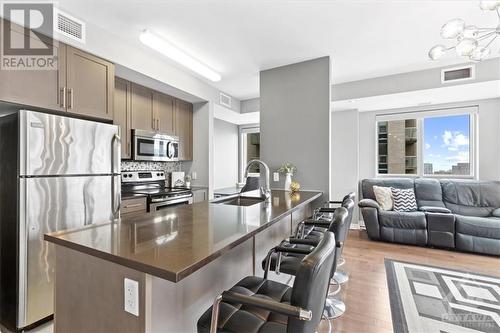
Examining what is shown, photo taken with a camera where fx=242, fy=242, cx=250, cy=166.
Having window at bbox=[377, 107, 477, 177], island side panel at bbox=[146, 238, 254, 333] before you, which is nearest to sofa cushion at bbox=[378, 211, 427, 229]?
window at bbox=[377, 107, 477, 177]

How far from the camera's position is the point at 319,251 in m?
0.92

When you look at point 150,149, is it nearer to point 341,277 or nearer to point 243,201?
point 243,201

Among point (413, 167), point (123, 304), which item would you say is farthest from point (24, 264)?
point (413, 167)

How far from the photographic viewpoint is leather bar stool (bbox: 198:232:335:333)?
854 millimetres

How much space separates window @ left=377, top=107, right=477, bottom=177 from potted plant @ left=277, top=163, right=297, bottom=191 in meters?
2.62

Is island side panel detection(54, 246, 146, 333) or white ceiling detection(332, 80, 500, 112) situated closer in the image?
island side panel detection(54, 246, 146, 333)

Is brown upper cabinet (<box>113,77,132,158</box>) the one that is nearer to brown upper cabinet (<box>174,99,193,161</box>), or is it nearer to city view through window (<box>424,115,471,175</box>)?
brown upper cabinet (<box>174,99,193,161</box>)

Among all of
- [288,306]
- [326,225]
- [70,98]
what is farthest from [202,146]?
[288,306]

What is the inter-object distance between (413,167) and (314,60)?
3.15 meters

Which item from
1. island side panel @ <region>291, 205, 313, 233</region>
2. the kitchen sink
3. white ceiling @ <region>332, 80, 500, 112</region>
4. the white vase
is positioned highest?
white ceiling @ <region>332, 80, 500, 112</region>

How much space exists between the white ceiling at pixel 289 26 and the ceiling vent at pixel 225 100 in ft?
3.60

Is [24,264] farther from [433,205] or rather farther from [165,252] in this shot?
[433,205]

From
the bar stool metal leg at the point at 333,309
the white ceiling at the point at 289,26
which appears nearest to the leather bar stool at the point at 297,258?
the bar stool metal leg at the point at 333,309

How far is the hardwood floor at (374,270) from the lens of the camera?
2.02 m
